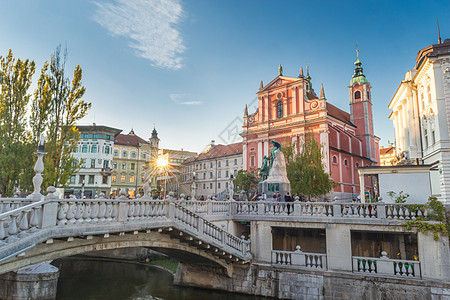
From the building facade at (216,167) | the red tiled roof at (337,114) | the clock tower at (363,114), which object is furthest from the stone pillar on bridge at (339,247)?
the building facade at (216,167)

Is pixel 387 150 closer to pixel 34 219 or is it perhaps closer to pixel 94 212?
pixel 94 212

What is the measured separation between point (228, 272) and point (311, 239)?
576 cm

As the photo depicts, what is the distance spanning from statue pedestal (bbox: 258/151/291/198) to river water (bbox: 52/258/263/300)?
24.7 feet

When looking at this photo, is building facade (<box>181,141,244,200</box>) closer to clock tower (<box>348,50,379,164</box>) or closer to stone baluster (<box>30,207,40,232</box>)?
clock tower (<box>348,50,379,164</box>)

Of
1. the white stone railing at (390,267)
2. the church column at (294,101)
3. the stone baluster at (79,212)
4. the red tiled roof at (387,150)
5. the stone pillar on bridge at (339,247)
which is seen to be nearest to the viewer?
the stone baluster at (79,212)

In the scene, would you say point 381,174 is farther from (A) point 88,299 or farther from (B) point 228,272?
(A) point 88,299

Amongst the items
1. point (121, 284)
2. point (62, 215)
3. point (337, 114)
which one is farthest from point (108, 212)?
point (337, 114)

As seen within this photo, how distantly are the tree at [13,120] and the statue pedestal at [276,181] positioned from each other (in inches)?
613

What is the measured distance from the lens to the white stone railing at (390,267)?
14.9 meters

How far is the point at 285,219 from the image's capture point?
17625 mm

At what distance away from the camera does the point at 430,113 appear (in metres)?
29.1

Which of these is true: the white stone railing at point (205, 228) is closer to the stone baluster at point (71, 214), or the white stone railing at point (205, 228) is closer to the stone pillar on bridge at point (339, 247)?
the stone baluster at point (71, 214)

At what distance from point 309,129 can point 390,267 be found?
28.7m

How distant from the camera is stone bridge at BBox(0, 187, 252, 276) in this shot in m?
7.52
